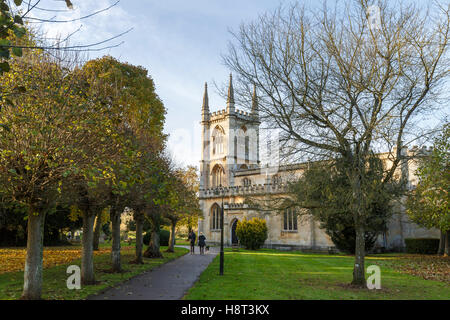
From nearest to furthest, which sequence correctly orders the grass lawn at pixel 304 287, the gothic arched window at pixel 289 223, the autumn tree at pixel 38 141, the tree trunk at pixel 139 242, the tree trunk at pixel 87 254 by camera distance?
the autumn tree at pixel 38 141 → the grass lawn at pixel 304 287 → the tree trunk at pixel 87 254 → the tree trunk at pixel 139 242 → the gothic arched window at pixel 289 223

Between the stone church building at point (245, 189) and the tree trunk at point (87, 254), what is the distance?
17.8ft

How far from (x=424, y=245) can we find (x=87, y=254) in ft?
87.0

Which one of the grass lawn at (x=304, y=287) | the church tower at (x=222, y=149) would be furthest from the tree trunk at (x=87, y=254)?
the church tower at (x=222, y=149)

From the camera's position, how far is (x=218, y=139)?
6184 cm

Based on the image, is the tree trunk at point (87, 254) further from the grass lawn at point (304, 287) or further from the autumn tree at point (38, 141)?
the grass lawn at point (304, 287)

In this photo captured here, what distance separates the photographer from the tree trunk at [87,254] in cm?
1216

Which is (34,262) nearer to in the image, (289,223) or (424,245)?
(424,245)

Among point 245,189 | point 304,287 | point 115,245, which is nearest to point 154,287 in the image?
point 115,245

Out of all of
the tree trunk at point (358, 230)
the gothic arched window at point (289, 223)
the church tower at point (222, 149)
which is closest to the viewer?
the tree trunk at point (358, 230)

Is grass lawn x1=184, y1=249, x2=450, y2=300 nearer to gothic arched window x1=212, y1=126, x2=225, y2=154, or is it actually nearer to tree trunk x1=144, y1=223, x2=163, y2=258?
tree trunk x1=144, y1=223, x2=163, y2=258

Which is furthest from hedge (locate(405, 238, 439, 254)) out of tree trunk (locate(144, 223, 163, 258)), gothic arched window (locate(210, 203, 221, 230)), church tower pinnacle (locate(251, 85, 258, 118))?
church tower pinnacle (locate(251, 85, 258, 118))

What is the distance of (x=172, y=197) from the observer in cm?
1024

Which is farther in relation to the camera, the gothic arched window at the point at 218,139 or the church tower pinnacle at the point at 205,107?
the church tower pinnacle at the point at 205,107
